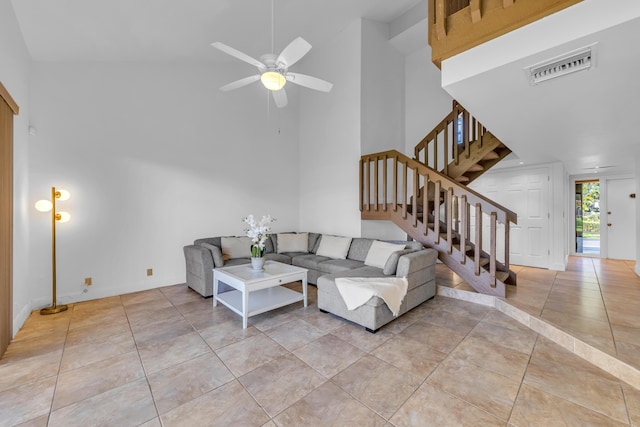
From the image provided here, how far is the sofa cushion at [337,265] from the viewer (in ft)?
13.1

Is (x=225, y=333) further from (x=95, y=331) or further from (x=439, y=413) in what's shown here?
(x=439, y=413)

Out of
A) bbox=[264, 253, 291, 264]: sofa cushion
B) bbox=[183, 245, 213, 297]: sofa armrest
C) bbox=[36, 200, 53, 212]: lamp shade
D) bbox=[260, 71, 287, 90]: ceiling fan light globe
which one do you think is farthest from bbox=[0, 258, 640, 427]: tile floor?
bbox=[260, 71, 287, 90]: ceiling fan light globe

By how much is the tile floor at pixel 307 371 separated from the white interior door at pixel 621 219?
4275 mm

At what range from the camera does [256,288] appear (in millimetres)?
2990

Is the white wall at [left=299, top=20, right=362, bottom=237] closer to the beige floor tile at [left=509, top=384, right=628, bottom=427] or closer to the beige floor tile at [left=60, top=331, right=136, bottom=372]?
the beige floor tile at [left=509, top=384, right=628, bottom=427]

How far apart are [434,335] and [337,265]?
5.60 ft

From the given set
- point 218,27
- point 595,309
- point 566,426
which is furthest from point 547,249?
point 218,27

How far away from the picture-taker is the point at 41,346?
2.48m

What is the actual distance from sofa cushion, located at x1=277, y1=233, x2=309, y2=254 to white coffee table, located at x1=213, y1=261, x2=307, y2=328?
1.41 meters

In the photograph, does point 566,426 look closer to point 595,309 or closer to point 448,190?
point 595,309

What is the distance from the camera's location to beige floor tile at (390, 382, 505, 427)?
1.58 meters

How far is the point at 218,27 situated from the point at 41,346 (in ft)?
13.7

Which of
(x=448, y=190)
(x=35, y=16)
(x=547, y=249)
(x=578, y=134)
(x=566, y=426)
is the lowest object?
(x=566, y=426)

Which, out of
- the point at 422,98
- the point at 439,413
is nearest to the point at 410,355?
the point at 439,413
